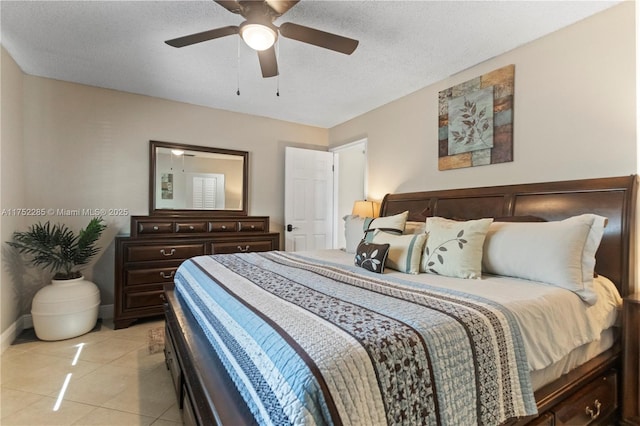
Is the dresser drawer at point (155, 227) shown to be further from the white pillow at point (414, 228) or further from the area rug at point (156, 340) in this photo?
the white pillow at point (414, 228)

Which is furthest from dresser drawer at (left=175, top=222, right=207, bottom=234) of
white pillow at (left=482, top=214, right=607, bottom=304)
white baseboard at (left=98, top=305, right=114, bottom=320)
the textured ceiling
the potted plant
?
white pillow at (left=482, top=214, right=607, bottom=304)

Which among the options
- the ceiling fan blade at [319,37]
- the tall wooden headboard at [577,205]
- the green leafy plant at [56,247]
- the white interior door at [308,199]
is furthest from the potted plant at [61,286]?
the tall wooden headboard at [577,205]

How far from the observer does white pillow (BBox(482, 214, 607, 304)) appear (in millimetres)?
1571

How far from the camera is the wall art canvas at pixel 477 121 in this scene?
255 centimetres

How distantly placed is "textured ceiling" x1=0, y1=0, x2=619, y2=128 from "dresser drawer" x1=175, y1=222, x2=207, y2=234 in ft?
4.95

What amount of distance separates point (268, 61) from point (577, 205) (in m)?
2.35

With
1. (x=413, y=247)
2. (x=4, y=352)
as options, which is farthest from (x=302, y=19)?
(x=4, y=352)

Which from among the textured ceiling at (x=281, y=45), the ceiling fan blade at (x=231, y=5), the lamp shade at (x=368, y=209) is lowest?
the lamp shade at (x=368, y=209)

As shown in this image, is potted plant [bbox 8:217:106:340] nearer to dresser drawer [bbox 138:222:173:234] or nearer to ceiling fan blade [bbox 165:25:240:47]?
dresser drawer [bbox 138:222:173:234]

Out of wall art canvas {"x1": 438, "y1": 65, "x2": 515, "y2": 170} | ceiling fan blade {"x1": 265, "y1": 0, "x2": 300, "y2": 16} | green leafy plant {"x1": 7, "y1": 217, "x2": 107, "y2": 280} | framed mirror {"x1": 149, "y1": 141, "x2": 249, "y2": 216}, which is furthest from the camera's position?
framed mirror {"x1": 149, "y1": 141, "x2": 249, "y2": 216}

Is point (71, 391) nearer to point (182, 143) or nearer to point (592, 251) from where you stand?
point (182, 143)

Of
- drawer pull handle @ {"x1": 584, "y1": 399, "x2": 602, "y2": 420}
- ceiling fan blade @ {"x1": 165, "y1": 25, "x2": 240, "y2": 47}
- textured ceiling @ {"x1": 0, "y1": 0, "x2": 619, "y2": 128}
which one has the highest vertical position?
textured ceiling @ {"x1": 0, "y1": 0, "x2": 619, "y2": 128}

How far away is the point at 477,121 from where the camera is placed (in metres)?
2.74

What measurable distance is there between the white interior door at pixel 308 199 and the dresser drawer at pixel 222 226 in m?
0.89
